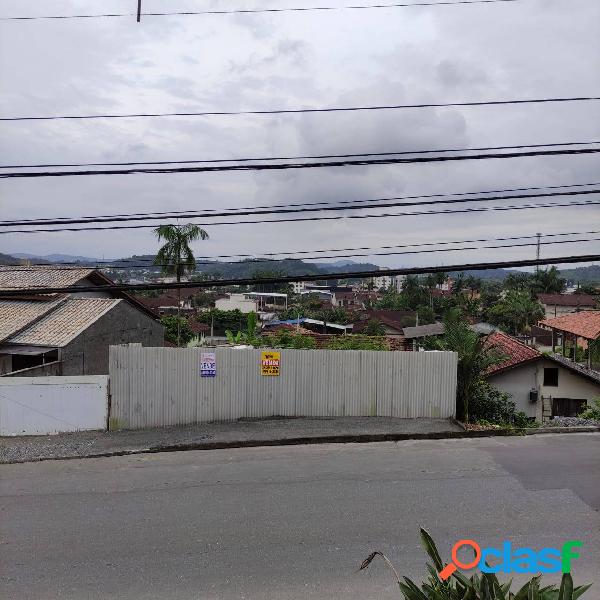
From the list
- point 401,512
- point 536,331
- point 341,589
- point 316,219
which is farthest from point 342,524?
point 536,331

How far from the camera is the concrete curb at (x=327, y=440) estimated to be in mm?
Answer: 10531

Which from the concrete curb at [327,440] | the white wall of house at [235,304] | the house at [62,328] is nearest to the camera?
the concrete curb at [327,440]

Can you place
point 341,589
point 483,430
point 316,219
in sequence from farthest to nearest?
point 483,430 → point 316,219 → point 341,589

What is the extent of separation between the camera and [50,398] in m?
11.5

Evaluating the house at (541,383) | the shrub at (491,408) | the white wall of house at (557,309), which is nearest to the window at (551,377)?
the house at (541,383)

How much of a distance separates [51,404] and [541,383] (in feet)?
42.4

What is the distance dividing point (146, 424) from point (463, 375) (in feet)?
23.1

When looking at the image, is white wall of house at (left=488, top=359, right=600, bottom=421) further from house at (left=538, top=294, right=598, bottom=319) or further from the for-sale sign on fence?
house at (left=538, top=294, right=598, bottom=319)

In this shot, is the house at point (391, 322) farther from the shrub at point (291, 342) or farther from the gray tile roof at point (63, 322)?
the gray tile roof at point (63, 322)

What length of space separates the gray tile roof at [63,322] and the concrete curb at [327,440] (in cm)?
472

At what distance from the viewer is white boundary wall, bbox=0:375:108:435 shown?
1145 centimetres

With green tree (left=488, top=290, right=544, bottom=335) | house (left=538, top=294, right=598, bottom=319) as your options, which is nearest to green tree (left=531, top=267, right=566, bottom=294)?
house (left=538, top=294, right=598, bottom=319)

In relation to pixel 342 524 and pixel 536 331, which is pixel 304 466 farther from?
pixel 536 331

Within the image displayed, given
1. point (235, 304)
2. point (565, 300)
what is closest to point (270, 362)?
point (565, 300)
